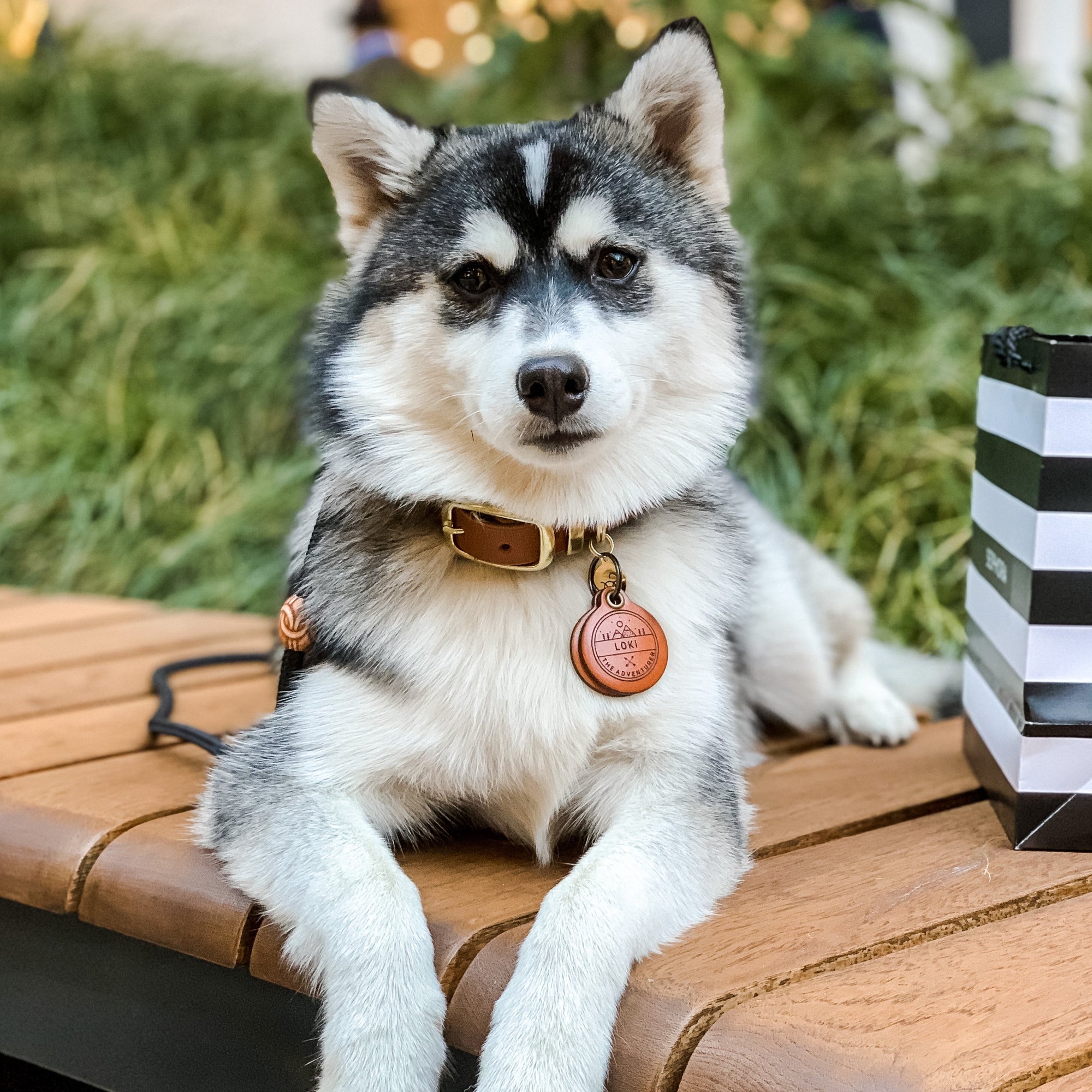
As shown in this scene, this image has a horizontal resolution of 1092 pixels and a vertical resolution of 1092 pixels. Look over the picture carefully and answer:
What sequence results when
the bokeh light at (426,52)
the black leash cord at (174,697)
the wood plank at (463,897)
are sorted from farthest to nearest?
1. the bokeh light at (426,52)
2. the black leash cord at (174,697)
3. the wood plank at (463,897)

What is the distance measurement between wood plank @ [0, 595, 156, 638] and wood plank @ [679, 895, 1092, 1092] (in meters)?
2.35

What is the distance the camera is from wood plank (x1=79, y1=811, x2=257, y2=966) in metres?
1.59

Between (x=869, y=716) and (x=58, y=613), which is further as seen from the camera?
(x=58, y=613)

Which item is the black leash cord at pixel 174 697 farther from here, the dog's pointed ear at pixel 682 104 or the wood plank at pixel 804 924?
the dog's pointed ear at pixel 682 104

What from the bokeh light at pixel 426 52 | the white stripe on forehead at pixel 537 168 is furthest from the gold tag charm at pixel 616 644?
the bokeh light at pixel 426 52

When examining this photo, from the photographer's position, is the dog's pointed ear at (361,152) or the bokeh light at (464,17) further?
the bokeh light at (464,17)

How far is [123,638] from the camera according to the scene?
3.09 m

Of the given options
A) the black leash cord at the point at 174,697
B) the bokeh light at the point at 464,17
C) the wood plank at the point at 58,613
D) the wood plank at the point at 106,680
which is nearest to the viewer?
the black leash cord at the point at 174,697

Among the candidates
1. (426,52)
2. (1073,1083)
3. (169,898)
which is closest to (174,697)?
(169,898)

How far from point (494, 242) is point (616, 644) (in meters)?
0.62

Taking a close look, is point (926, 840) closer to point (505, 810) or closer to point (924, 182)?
point (505, 810)

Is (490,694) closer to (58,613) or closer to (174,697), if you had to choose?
(174,697)

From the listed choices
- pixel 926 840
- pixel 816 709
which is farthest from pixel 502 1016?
pixel 816 709

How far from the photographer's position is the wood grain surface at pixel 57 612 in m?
3.19
